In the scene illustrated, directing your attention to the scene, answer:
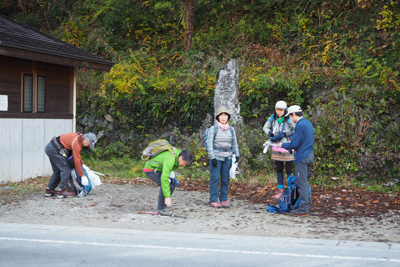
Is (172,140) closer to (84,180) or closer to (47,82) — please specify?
(47,82)

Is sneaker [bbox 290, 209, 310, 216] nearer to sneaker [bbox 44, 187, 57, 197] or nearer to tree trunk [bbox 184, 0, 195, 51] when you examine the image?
sneaker [bbox 44, 187, 57, 197]

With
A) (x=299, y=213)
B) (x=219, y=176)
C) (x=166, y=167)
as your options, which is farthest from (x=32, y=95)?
(x=299, y=213)

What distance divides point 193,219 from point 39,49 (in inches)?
235

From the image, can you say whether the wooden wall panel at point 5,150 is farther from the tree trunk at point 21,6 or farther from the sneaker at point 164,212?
the tree trunk at point 21,6

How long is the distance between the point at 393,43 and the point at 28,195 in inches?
471

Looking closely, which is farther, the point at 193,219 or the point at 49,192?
the point at 49,192

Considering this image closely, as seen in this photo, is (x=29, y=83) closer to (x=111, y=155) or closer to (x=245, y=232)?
(x=111, y=155)

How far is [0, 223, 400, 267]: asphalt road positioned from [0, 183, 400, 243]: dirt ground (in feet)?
1.56

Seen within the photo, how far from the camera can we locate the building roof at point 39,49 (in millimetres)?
9766

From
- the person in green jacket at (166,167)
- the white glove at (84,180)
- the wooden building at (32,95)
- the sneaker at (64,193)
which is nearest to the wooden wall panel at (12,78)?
the wooden building at (32,95)

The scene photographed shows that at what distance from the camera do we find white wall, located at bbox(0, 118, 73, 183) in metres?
10.5

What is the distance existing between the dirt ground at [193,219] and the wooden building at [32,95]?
2192mm

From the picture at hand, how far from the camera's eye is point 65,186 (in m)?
8.80

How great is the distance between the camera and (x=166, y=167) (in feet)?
22.3
